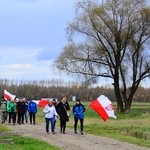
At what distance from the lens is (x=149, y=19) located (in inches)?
2203

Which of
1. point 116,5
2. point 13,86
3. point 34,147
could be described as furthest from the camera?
point 13,86

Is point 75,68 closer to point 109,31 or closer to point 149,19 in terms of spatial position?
point 109,31

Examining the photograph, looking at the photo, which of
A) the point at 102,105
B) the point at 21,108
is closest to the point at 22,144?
the point at 21,108

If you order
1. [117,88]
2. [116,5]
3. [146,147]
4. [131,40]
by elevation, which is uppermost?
[116,5]

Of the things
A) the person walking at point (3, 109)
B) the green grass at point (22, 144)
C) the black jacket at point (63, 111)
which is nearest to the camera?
the green grass at point (22, 144)

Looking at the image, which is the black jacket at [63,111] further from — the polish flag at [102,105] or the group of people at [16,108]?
the group of people at [16,108]

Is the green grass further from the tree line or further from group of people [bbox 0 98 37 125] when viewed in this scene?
the tree line

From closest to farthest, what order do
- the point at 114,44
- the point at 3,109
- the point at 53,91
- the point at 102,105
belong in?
the point at 102,105 < the point at 3,109 < the point at 114,44 < the point at 53,91

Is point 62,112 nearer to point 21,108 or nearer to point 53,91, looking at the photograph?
point 21,108

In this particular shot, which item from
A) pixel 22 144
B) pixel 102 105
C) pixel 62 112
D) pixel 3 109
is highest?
pixel 102 105

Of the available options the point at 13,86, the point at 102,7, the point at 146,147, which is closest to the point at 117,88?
the point at 102,7

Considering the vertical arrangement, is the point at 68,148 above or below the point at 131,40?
below

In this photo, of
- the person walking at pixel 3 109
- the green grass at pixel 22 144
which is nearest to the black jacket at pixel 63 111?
the green grass at pixel 22 144

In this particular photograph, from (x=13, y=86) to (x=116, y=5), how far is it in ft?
230
